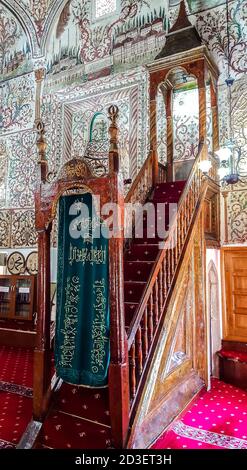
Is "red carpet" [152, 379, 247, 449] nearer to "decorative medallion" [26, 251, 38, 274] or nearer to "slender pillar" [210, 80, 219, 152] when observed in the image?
"slender pillar" [210, 80, 219, 152]

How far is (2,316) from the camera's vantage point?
696cm

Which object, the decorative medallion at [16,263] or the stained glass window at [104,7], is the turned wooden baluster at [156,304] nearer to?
the decorative medallion at [16,263]

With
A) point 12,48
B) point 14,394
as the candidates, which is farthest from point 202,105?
point 12,48

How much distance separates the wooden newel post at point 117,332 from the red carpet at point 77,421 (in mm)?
177

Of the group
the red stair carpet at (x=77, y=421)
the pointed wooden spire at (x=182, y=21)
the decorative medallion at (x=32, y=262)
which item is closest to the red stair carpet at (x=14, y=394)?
the red stair carpet at (x=77, y=421)

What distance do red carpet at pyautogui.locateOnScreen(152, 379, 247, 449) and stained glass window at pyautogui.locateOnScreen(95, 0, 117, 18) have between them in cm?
701

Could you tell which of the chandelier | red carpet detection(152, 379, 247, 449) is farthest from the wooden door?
the chandelier

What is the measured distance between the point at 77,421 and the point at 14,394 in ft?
5.50

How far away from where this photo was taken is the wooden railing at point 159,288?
2996 mm

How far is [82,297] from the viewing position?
3.00 meters

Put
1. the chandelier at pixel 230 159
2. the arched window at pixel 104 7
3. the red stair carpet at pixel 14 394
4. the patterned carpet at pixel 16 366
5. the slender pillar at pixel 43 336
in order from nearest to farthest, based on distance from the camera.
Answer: the slender pillar at pixel 43 336 < the red stair carpet at pixel 14 394 < the patterned carpet at pixel 16 366 < the chandelier at pixel 230 159 < the arched window at pixel 104 7

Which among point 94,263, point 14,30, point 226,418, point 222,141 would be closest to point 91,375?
point 94,263

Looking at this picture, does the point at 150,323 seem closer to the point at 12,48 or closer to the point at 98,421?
the point at 98,421
